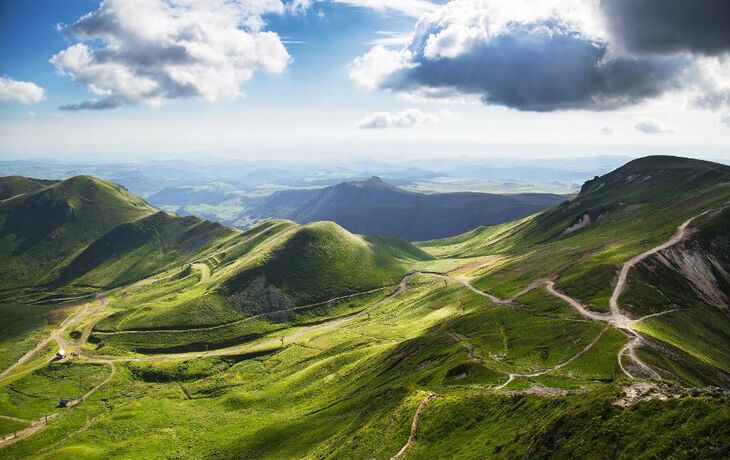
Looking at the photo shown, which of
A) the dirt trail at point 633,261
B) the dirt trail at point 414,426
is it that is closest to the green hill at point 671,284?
the dirt trail at point 633,261

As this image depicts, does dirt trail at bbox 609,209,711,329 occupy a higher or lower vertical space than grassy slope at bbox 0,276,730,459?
higher

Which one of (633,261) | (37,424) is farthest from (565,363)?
(37,424)

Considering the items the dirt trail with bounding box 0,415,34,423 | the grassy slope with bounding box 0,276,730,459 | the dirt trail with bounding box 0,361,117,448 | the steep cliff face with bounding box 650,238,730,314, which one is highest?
the steep cliff face with bounding box 650,238,730,314

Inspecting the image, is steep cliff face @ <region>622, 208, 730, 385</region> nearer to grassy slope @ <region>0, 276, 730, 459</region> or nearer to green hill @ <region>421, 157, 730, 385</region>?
green hill @ <region>421, 157, 730, 385</region>

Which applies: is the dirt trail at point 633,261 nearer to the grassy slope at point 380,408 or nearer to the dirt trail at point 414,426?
the grassy slope at point 380,408

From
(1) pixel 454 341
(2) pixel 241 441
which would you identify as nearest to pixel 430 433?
(1) pixel 454 341

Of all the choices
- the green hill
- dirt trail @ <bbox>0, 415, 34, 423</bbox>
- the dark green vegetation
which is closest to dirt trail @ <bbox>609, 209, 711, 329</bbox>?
the green hill

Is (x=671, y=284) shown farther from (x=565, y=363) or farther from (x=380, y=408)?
(x=380, y=408)

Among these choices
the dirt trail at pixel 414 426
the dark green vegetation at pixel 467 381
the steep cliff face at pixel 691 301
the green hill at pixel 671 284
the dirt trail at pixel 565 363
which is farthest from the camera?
the green hill at pixel 671 284

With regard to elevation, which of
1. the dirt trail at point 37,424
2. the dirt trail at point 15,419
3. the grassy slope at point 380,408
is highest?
the grassy slope at point 380,408

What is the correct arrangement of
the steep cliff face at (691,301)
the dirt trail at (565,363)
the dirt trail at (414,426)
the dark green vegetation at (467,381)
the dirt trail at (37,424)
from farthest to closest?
1. the dirt trail at (37,424)
2. the steep cliff face at (691,301)
3. the dirt trail at (565,363)
4. the dirt trail at (414,426)
5. the dark green vegetation at (467,381)

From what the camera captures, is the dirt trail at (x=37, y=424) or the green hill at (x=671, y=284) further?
the dirt trail at (x=37, y=424)
